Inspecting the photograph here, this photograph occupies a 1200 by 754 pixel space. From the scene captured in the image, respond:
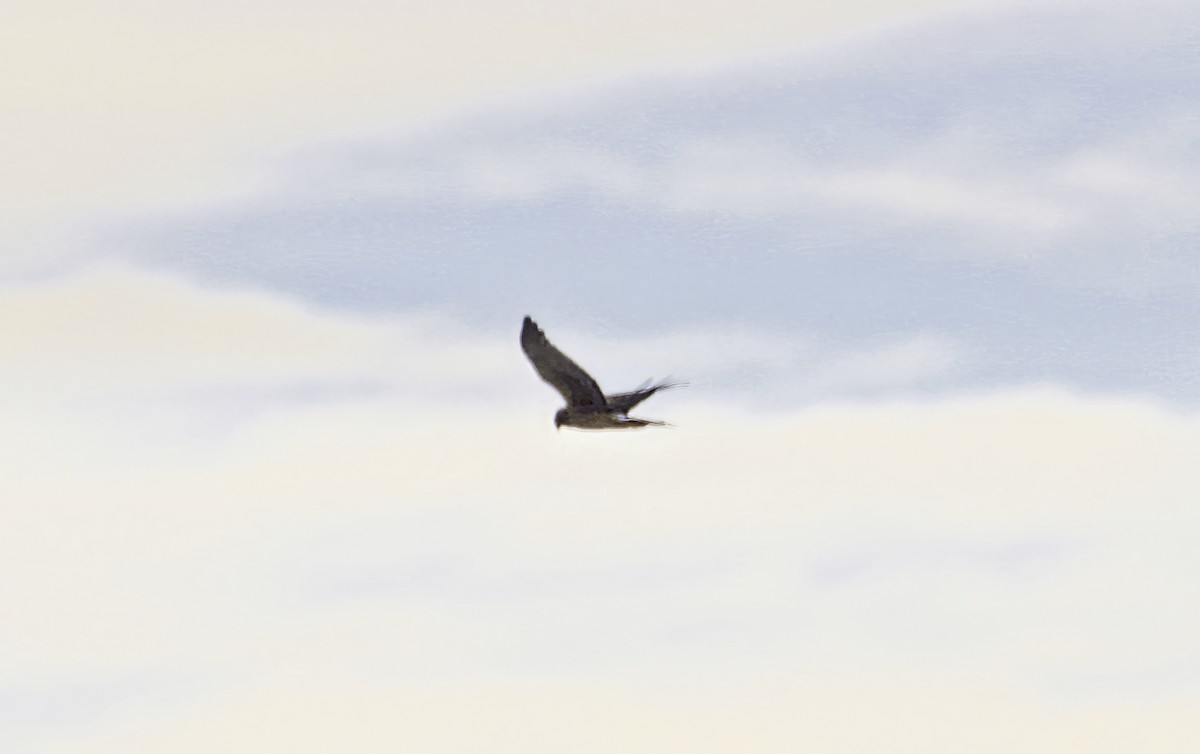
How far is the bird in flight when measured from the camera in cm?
4406

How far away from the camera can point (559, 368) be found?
44.3m

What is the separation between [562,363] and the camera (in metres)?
44.2

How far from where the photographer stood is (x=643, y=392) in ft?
143

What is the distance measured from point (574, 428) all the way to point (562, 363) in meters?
2.06

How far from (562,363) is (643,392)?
2425 millimetres

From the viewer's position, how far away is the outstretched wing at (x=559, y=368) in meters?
44.1

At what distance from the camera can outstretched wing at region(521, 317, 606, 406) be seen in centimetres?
4406

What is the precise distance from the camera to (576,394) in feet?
146

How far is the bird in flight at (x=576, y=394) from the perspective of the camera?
44062 millimetres

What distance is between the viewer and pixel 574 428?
148 feet

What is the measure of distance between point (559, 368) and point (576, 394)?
910 mm
